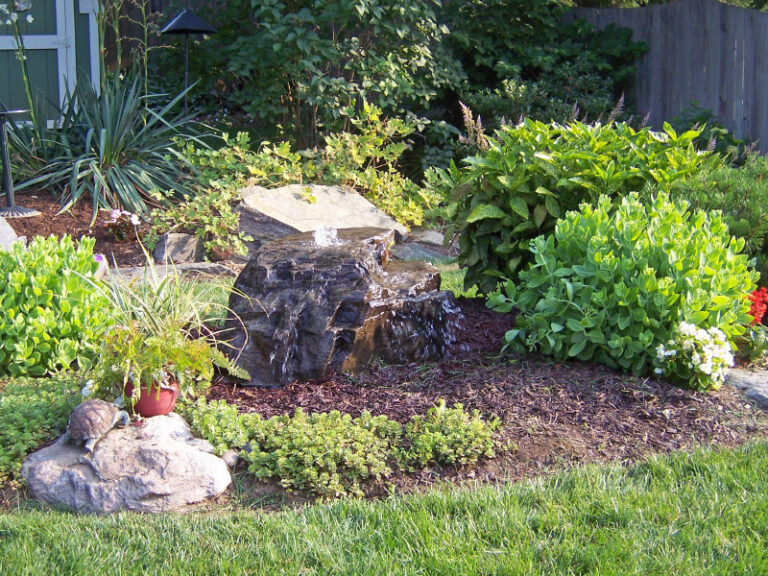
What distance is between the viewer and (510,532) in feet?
9.42

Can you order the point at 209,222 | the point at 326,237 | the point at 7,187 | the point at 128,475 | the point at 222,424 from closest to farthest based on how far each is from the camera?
the point at 128,475, the point at 222,424, the point at 326,237, the point at 209,222, the point at 7,187

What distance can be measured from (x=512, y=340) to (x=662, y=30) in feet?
25.0

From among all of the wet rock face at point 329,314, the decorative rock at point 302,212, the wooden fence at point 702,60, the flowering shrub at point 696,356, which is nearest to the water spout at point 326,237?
the wet rock face at point 329,314

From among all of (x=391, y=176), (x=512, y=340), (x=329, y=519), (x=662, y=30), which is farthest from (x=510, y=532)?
(x=662, y=30)

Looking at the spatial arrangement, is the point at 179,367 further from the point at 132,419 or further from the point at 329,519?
the point at 329,519

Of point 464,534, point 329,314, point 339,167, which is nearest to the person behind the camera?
point 464,534

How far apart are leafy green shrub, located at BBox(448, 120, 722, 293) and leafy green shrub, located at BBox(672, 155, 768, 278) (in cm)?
12

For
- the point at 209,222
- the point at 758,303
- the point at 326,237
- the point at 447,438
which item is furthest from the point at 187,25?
the point at 447,438

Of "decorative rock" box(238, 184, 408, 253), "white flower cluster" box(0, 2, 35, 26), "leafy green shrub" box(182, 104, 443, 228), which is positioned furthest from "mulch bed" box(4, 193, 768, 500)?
"white flower cluster" box(0, 2, 35, 26)

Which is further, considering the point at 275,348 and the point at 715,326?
the point at 275,348

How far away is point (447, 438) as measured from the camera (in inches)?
135

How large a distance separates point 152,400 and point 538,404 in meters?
1.81

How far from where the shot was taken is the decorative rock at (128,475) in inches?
129

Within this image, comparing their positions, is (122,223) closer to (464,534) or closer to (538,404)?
(538,404)
